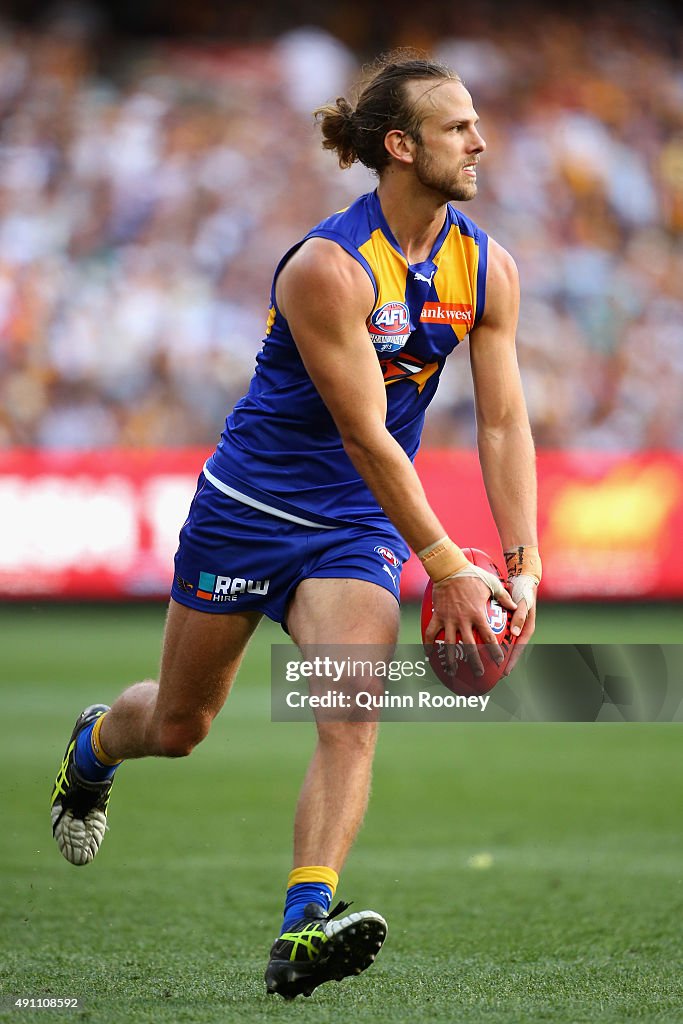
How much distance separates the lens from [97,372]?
15.0 metres

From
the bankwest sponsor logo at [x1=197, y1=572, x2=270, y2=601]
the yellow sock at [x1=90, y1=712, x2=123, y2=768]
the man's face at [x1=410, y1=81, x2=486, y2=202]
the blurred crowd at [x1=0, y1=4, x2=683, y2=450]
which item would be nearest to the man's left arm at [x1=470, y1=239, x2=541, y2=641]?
the man's face at [x1=410, y1=81, x2=486, y2=202]

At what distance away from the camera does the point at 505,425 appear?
4379mm

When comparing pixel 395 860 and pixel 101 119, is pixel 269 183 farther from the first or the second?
pixel 395 860

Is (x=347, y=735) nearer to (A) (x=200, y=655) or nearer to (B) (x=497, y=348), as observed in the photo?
(A) (x=200, y=655)

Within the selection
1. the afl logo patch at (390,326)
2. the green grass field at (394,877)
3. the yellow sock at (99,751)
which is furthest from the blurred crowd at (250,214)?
the afl logo patch at (390,326)

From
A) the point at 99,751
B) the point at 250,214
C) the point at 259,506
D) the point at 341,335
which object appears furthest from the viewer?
the point at 250,214

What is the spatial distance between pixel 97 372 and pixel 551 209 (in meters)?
5.77

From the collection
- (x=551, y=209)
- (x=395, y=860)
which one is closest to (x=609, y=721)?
(x=395, y=860)

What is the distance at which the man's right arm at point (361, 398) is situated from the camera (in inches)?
152

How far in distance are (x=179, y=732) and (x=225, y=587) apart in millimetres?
560

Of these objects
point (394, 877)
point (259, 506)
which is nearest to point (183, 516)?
point (394, 877)

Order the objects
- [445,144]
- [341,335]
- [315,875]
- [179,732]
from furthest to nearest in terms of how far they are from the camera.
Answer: [179,732] < [445,144] < [341,335] < [315,875]

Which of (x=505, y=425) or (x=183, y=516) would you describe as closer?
(x=505, y=425)

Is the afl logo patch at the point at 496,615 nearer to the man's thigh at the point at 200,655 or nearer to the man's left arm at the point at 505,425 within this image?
the man's left arm at the point at 505,425
